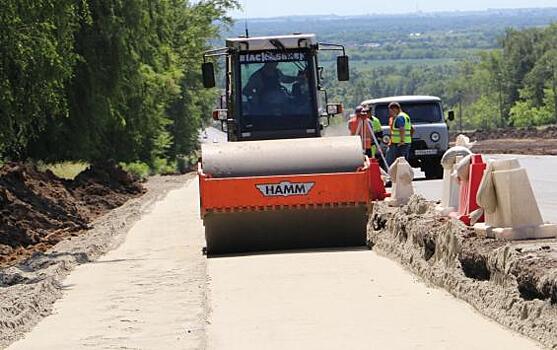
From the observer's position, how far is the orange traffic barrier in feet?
49.0

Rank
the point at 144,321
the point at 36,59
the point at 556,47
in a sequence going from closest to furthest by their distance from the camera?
the point at 144,321 → the point at 36,59 → the point at 556,47

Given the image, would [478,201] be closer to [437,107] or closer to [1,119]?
[1,119]

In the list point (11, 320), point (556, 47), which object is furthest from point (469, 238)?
point (556, 47)

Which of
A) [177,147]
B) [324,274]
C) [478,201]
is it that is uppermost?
[478,201]

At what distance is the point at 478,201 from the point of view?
45.1 feet

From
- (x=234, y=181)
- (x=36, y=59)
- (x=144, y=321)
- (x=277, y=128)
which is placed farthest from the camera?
(x=36, y=59)

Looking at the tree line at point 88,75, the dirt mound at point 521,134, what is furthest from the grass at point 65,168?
the dirt mound at point 521,134

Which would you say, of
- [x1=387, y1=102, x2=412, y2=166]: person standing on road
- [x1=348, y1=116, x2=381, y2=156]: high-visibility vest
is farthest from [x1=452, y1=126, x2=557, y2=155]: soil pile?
[x1=387, y1=102, x2=412, y2=166]: person standing on road

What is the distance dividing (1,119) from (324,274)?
10288mm

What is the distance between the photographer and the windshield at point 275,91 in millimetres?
21672

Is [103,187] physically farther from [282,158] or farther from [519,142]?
[519,142]

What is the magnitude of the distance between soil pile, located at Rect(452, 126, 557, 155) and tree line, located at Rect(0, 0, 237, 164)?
1406cm

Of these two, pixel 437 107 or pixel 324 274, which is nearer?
pixel 324 274

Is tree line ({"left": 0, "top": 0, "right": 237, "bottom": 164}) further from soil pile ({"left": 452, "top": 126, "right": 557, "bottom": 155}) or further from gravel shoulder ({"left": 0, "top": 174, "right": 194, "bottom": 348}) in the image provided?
soil pile ({"left": 452, "top": 126, "right": 557, "bottom": 155})
